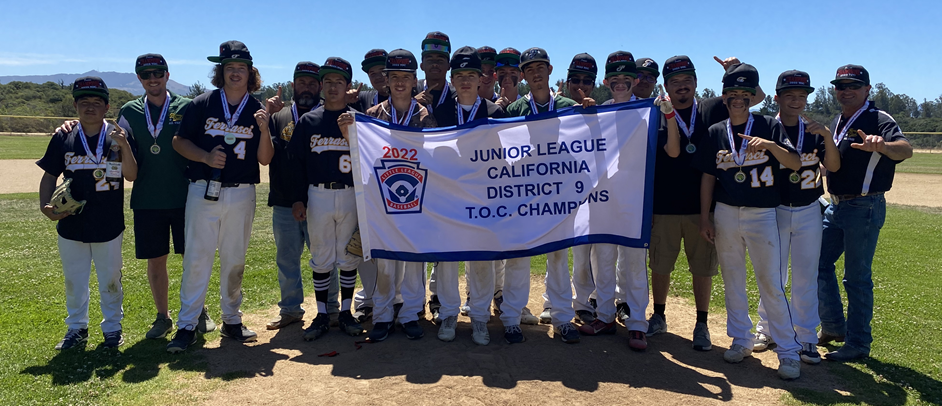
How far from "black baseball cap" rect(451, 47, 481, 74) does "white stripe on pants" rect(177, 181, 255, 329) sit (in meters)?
Result: 2.32

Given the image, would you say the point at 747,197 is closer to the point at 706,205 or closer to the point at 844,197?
the point at 706,205

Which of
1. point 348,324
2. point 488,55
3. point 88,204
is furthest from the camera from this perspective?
point 488,55

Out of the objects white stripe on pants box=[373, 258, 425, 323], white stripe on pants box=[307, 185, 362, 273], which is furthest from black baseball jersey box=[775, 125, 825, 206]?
white stripe on pants box=[307, 185, 362, 273]

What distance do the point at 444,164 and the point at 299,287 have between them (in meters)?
2.31

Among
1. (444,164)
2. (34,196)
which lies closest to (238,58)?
(444,164)

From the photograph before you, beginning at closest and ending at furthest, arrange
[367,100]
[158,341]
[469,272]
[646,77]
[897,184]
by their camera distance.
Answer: [158,341] → [469,272] → [646,77] → [367,100] → [897,184]

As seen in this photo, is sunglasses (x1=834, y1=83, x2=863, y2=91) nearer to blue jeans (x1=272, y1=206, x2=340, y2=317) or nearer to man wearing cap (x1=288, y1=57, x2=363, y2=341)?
man wearing cap (x1=288, y1=57, x2=363, y2=341)

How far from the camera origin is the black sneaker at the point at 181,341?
564cm

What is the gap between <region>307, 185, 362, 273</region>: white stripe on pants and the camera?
5969mm

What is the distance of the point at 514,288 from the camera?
5934 mm

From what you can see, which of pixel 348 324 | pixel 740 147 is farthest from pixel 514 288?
pixel 740 147

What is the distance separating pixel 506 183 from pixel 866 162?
3.30 meters

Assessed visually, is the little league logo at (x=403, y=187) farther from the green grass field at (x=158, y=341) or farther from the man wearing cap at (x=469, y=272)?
the green grass field at (x=158, y=341)

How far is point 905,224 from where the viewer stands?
14.2m
